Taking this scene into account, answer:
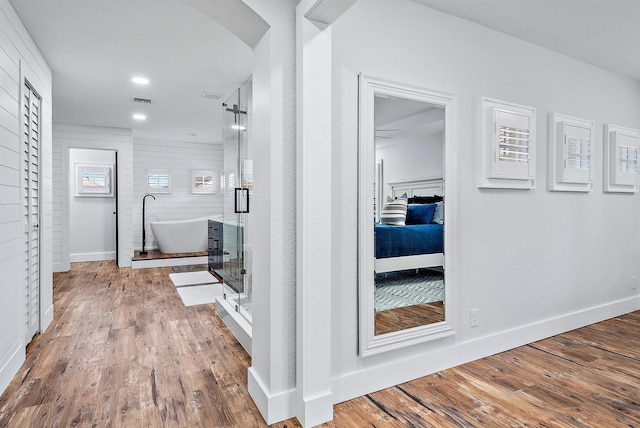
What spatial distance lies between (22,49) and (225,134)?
1757 mm

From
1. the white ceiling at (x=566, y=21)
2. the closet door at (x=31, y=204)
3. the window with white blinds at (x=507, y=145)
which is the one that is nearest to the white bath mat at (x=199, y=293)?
the closet door at (x=31, y=204)

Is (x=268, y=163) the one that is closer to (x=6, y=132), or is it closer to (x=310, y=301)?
(x=310, y=301)

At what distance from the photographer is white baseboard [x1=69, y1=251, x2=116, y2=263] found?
22.8ft

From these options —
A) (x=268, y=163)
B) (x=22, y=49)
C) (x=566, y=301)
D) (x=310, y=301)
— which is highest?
(x=22, y=49)

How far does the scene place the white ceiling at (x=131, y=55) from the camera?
2.56 m

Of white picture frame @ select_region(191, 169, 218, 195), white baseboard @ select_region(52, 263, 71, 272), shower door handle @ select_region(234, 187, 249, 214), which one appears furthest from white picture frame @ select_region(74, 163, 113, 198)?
shower door handle @ select_region(234, 187, 249, 214)

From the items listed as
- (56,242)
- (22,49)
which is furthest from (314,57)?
(56,242)

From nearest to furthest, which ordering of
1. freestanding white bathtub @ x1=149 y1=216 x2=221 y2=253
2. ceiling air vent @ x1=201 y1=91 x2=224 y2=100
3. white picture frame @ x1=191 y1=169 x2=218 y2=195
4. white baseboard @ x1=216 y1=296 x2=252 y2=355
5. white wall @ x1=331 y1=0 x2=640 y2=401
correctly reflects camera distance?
white wall @ x1=331 y1=0 x2=640 y2=401 < white baseboard @ x1=216 y1=296 x2=252 y2=355 < ceiling air vent @ x1=201 y1=91 x2=224 y2=100 < freestanding white bathtub @ x1=149 y1=216 x2=221 y2=253 < white picture frame @ x1=191 y1=169 x2=218 y2=195

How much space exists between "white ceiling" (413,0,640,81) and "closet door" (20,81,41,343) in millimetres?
2965

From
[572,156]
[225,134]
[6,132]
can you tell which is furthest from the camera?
[225,134]

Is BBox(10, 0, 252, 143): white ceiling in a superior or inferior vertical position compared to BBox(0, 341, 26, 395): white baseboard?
superior

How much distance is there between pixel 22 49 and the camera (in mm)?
2639

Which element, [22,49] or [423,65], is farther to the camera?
[22,49]

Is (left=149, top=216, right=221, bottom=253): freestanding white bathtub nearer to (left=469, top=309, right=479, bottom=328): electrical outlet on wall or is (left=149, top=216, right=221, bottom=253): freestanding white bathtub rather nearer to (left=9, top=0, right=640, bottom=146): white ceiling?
(left=9, top=0, right=640, bottom=146): white ceiling
